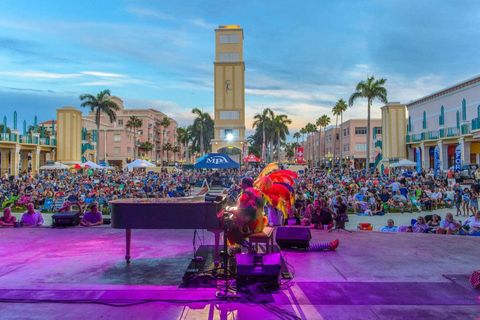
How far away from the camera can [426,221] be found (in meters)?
12.1

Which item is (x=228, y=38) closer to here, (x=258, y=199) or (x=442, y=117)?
(x=442, y=117)

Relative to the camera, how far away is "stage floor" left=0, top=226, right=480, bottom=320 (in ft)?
17.3

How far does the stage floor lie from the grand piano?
3.07 ft

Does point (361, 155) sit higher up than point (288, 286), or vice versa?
point (361, 155)

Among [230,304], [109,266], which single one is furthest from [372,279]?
[109,266]

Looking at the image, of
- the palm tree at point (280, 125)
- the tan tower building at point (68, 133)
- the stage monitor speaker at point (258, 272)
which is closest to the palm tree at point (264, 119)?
the palm tree at point (280, 125)

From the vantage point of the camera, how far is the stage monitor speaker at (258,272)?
20.0 ft

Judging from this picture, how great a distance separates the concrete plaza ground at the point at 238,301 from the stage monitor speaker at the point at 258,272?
26 centimetres

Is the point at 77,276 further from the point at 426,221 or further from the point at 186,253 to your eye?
the point at 426,221

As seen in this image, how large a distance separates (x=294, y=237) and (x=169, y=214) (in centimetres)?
336

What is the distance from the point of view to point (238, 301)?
5.67 metres

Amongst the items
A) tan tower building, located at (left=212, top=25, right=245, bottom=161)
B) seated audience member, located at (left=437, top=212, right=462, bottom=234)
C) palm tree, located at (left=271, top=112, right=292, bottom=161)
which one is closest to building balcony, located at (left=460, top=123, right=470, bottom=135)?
tan tower building, located at (left=212, top=25, right=245, bottom=161)

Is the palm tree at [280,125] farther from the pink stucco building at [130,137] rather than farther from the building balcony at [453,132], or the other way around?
the building balcony at [453,132]

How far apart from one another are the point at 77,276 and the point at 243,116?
47.6 meters
